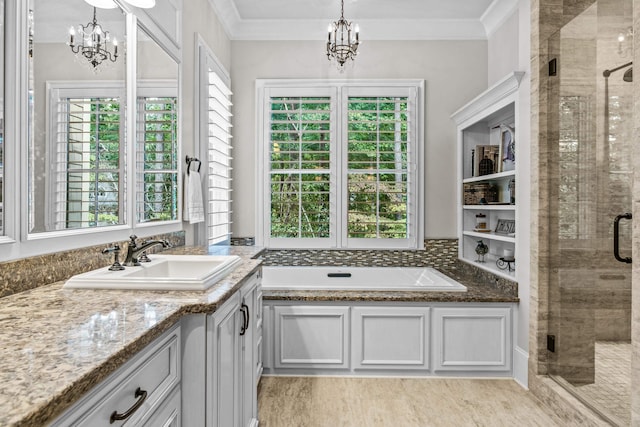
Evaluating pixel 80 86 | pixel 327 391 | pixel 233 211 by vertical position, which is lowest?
pixel 327 391

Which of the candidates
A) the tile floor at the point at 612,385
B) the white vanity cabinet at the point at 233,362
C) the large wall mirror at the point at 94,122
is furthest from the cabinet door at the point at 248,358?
the tile floor at the point at 612,385

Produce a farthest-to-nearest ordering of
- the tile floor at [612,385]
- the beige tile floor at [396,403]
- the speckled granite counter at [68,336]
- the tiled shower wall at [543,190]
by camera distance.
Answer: the tiled shower wall at [543,190] → the beige tile floor at [396,403] → the tile floor at [612,385] → the speckled granite counter at [68,336]

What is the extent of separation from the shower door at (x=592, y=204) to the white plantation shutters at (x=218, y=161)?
245cm

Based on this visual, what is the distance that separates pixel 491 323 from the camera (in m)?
2.98

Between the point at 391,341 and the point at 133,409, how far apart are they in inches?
88.9

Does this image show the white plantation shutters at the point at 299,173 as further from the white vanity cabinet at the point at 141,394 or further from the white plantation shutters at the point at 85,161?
the white vanity cabinet at the point at 141,394

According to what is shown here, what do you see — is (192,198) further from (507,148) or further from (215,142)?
(507,148)

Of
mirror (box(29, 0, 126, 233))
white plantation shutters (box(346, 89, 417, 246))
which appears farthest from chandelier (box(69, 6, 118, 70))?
white plantation shutters (box(346, 89, 417, 246))

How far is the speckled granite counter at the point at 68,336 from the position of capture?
0.66 metres

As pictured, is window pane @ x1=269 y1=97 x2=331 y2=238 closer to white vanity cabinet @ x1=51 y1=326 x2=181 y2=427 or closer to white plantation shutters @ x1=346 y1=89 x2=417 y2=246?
white plantation shutters @ x1=346 y1=89 x2=417 y2=246

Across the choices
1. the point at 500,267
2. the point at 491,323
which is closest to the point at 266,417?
the point at 491,323

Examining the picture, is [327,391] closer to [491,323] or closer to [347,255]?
[491,323]

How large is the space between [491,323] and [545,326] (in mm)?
372

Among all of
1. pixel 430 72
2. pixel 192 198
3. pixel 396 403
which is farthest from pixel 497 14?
pixel 396 403
